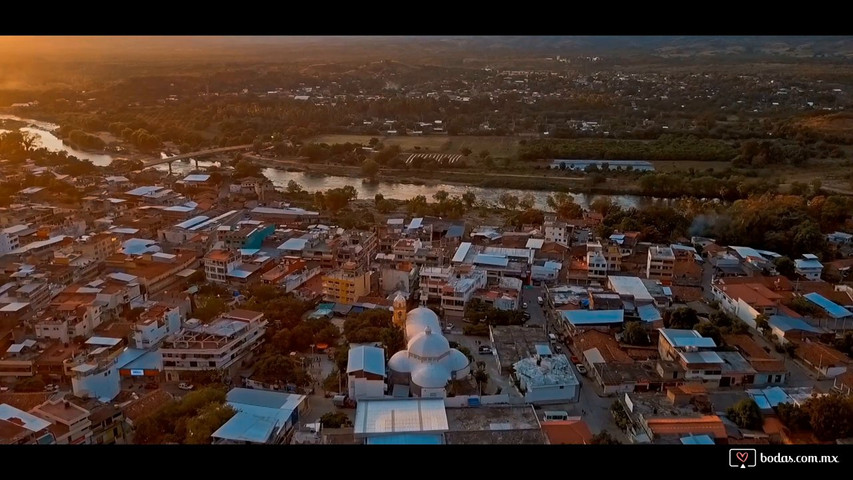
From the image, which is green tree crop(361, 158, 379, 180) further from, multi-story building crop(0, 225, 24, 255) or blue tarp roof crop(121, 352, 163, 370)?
blue tarp roof crop(121, 352, 163, 370)

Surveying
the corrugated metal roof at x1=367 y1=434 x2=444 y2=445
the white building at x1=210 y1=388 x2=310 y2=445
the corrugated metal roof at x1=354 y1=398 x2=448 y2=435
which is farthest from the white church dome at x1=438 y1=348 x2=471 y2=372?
the white building at x1=210 y1=388 x2=310 y2=445

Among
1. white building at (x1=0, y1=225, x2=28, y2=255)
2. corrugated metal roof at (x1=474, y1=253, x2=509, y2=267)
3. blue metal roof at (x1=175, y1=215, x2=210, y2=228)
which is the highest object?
white building at (x1=0, y1=225, x2=28, y2=255)

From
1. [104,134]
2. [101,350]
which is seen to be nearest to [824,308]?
[101,350]

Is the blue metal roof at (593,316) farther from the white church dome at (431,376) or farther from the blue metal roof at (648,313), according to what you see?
the white church dome at (431,376)

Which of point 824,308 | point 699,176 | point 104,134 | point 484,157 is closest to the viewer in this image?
point 824,308

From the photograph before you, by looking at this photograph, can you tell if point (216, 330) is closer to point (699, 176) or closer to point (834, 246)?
point (834, 246)

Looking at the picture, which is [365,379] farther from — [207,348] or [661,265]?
[661,265]
